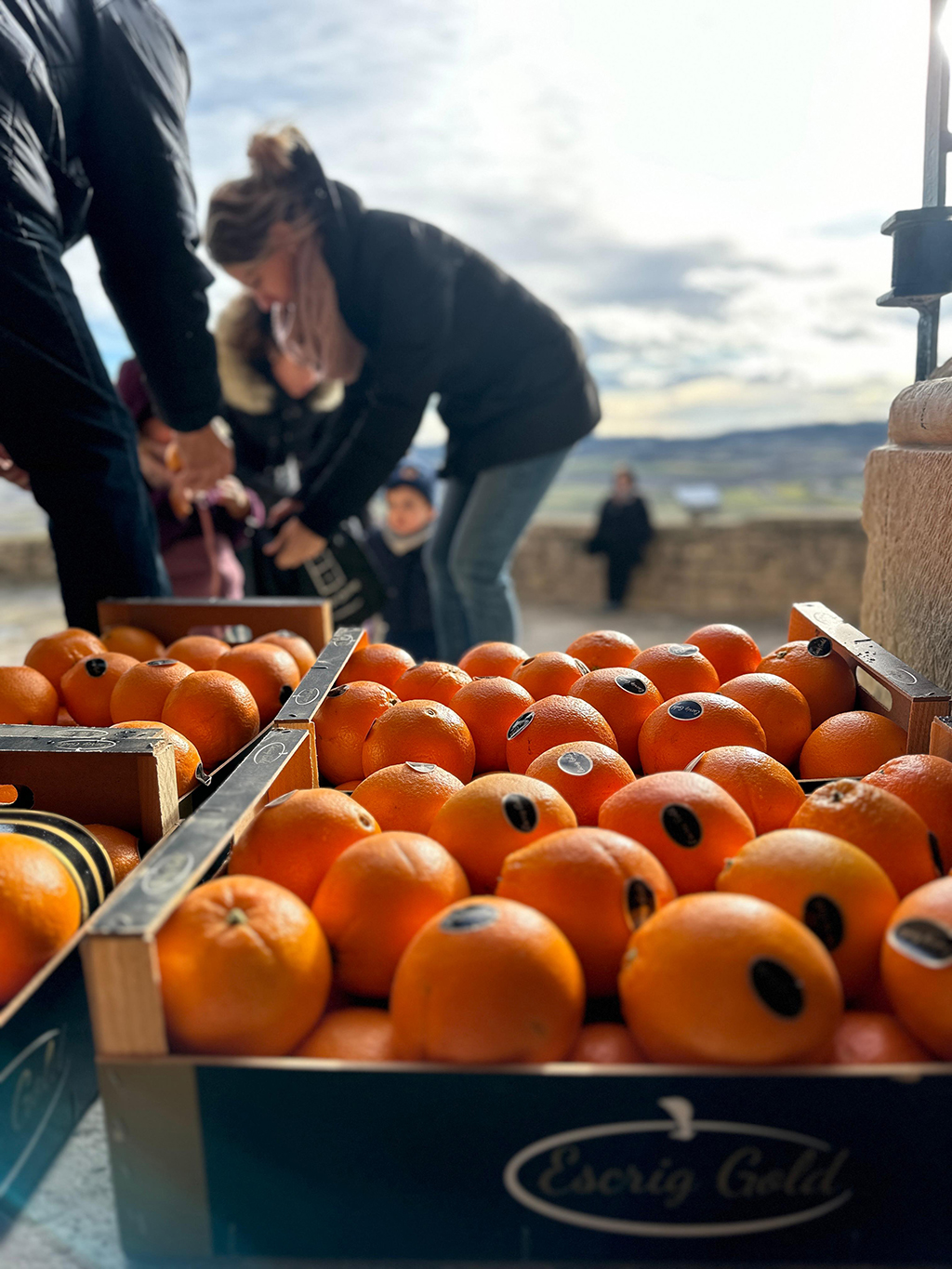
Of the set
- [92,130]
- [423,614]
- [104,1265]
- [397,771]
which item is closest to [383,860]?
[397,771]

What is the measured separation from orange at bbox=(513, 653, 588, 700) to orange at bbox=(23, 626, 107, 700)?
2.24 ft

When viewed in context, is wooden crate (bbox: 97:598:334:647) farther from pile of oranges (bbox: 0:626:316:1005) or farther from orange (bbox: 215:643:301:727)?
orange (bbox: 215:643:301:727)

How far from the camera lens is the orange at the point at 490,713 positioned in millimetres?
1169

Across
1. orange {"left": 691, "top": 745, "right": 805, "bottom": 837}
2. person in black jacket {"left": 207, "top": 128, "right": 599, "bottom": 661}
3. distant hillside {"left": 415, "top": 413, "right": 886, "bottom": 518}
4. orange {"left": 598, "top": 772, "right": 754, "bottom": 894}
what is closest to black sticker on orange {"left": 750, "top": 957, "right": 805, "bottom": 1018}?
orange {"left": 598, "top": 772, "right": 754, "bottom": 894}

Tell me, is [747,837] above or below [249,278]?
below

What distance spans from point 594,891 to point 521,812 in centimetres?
15

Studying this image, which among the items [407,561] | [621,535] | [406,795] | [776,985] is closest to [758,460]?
[621,535]

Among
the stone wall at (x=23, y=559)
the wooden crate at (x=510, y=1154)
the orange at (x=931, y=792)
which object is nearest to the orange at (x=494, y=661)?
the orange at (x=931, y=792)

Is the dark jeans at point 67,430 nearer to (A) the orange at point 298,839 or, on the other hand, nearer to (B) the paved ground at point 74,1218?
(A) the orange at point 298,839

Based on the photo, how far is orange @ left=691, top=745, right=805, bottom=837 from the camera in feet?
3.00

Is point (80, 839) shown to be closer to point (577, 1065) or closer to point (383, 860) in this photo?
point (383, 860)

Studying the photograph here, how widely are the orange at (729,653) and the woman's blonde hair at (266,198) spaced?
5.53ft

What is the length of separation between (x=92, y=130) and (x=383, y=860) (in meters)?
1.52

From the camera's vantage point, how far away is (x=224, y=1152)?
590 mm
